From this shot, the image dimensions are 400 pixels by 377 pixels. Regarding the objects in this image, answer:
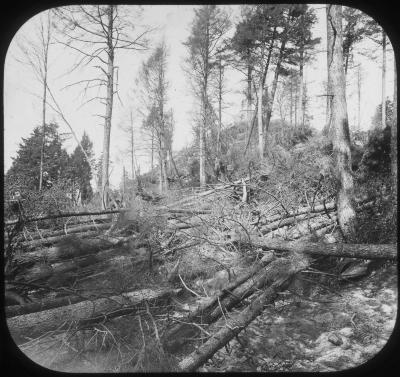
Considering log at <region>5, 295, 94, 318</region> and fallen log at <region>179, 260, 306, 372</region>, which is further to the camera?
log at <region>5, 295, 94, 318</region>

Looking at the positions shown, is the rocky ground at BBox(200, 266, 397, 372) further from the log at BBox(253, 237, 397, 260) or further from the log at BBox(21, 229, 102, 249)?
the log at BBox(21, 229, 102, 249)

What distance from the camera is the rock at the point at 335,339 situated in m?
3.26

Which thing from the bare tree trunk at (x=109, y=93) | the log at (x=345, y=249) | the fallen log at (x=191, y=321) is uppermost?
the bare tree trunk at (x=109, y=93)

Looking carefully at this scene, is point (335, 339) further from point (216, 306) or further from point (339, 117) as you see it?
point (339, 117)

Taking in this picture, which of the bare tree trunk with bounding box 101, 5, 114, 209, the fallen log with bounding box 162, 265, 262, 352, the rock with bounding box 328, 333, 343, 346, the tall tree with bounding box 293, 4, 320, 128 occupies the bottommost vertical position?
the rock with bounding box 328, 333, 343, 346

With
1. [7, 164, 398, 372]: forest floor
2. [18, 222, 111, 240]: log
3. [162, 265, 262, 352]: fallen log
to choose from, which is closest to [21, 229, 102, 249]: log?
[18, 222, 111, 240]: log

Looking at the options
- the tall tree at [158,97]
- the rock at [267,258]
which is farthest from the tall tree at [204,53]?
the rock at [267,258]

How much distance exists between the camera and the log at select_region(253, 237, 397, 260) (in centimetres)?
374

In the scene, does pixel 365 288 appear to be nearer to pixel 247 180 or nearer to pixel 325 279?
pixel 325 279

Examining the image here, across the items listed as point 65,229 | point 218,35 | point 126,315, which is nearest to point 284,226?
point 126,315

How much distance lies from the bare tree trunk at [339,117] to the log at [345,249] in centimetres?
138

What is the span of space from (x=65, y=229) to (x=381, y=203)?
572cm

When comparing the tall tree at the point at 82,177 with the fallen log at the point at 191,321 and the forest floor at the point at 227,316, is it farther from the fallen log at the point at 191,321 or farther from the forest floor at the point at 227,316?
the fallen log at the point at 191,321

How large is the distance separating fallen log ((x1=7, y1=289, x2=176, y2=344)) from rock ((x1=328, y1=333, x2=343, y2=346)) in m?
2.08
